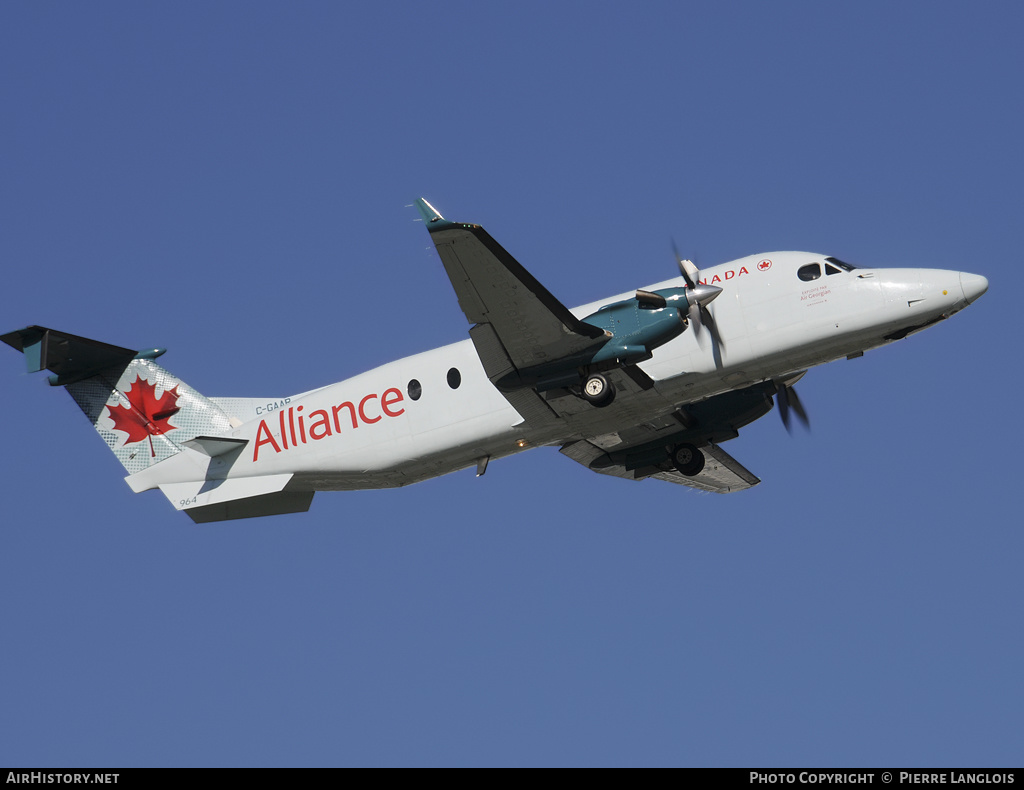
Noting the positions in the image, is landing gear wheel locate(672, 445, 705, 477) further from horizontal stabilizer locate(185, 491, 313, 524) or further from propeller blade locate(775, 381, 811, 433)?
horizontal stabilizer locate(185, 491, 313, 524)

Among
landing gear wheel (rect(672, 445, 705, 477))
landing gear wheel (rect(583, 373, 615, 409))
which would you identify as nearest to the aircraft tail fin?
landing gear wheel (rect(583, 373, 615, 409))

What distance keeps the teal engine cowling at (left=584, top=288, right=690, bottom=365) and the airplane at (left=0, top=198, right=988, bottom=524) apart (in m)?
0.02

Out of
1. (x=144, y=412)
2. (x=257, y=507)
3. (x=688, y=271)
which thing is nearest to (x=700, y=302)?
(x=688, y=271)

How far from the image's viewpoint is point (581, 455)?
79.7 feet

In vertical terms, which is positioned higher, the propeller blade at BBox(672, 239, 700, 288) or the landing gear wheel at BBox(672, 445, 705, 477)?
the propeller blade at BBox(672, 239, 700, 288)

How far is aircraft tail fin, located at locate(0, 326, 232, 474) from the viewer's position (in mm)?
23969

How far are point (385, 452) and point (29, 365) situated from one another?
7582 millimetres

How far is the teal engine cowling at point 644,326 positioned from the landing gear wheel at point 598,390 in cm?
30

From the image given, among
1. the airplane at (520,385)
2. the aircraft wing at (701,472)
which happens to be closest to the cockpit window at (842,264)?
the airplane at (520,385)

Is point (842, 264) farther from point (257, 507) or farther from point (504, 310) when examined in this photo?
point (257, 507)

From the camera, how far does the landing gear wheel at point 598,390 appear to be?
19750 millimetres

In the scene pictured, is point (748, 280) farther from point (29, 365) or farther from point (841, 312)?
point (29, 365)
